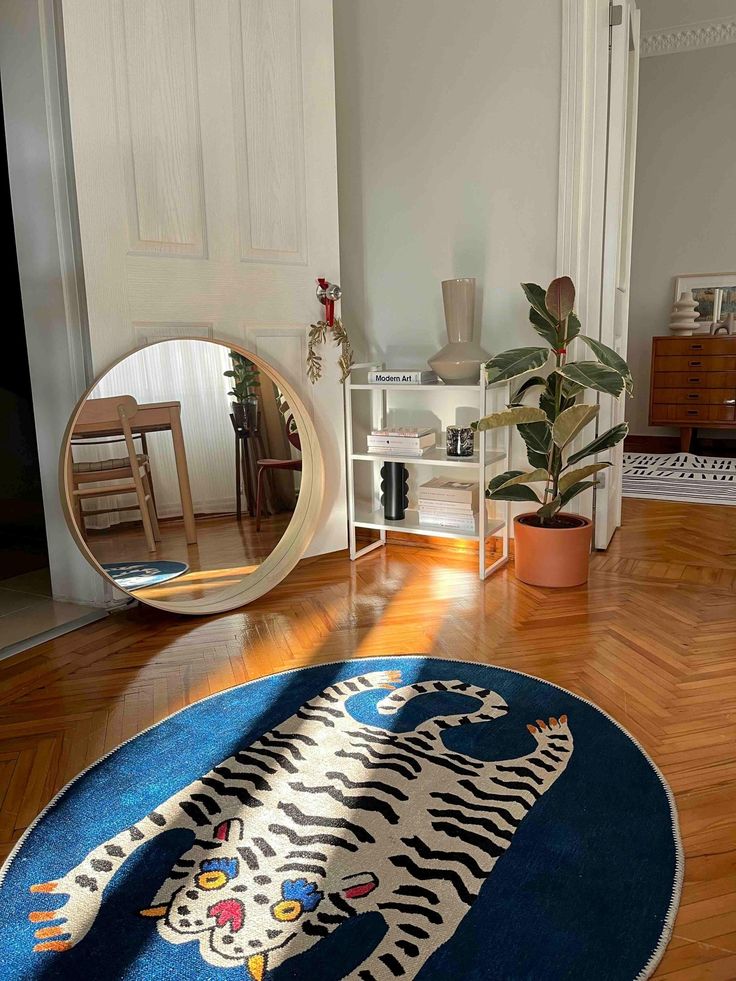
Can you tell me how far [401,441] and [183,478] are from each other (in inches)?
37.0

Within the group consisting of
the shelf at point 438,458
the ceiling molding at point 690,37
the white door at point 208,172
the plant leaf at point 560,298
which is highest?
the ceiling molding at point 690,37

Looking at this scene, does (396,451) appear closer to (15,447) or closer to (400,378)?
(400,378)

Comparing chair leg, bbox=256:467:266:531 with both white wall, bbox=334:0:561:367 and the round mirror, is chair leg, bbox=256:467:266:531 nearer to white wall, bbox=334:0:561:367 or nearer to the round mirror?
the round mirror

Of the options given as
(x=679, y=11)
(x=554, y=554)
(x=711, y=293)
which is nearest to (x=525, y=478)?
(x=554, y=554)

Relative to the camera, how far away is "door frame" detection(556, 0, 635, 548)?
305cm

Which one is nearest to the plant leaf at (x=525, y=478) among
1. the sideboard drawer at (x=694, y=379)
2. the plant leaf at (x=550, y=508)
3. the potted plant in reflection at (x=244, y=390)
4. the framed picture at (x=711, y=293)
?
the plant leaf at (x=550, y=508)

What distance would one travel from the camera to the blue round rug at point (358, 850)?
1.24 meters

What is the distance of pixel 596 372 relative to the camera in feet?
8.79

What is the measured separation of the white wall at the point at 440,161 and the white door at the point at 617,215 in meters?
0.22

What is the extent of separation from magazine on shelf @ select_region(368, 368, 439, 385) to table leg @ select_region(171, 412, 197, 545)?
0.90 metres

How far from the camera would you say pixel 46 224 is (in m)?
2.56


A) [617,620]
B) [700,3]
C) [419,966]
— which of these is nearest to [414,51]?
[617,620]

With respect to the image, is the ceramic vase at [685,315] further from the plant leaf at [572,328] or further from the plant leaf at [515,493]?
the plant leaf at [515,493]

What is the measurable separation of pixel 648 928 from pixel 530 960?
0.70ft
